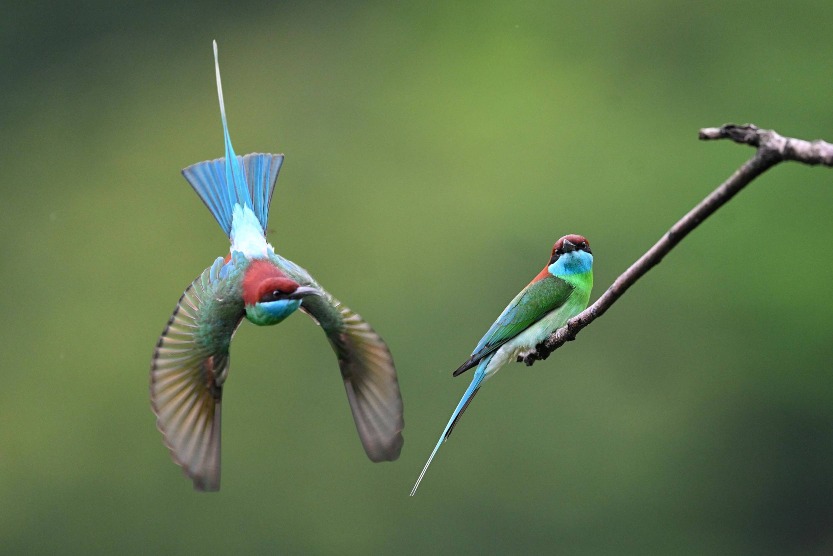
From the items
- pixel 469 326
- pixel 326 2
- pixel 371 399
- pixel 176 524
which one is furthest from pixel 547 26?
pixel 371 399

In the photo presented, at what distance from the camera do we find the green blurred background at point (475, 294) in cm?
880

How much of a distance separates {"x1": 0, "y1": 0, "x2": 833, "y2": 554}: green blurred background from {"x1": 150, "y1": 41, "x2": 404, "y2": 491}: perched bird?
535 cm

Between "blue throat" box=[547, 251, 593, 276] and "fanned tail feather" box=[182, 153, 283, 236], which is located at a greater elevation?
"fanned tail feather" box=[182, 153, 283, 236]

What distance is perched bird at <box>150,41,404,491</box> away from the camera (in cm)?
247

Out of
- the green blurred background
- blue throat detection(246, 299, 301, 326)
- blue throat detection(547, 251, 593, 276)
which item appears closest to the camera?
blue throat detection(246, 299, 301, 326)

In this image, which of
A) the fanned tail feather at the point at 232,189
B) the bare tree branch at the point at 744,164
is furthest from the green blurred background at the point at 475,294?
the bare tree branch at the point at 744,164

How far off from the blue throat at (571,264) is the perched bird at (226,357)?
457mm

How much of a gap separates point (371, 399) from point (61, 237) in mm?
8593

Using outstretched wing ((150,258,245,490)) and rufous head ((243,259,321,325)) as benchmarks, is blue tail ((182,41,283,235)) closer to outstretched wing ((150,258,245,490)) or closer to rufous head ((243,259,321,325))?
outstretched wing ((150,258,245,490))

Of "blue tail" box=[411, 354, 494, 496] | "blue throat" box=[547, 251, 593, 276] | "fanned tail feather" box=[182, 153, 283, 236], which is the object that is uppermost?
"fanned tail feather" box=[182, 153, 283, 236]

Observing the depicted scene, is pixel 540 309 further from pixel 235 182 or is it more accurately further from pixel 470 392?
pixel 235 182

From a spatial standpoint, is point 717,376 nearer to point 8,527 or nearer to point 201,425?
point 8,527

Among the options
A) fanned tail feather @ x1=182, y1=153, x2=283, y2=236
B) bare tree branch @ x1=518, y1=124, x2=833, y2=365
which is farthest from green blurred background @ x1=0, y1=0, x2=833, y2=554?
bare tree branch @ x1=518, y1=124, x2=833, y2=365

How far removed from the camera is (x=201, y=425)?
257 centimetres
